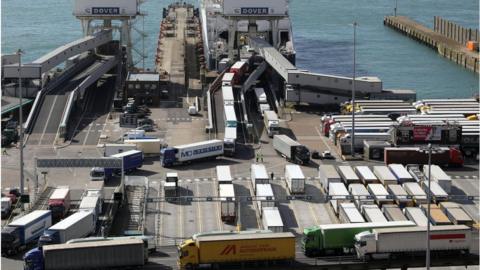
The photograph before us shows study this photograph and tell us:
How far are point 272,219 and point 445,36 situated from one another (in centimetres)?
6923

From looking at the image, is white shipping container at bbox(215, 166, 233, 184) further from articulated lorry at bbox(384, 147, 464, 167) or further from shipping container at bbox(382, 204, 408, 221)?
articulated lorry at bbox(384, 147, 464, 167)

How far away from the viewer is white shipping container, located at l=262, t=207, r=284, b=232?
41.4 metres

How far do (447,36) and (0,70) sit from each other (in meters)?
55.5

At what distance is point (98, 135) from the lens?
61.3 m

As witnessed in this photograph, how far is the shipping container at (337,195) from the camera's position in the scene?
1806 inches

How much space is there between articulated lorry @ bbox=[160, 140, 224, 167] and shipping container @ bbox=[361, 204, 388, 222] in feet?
44.0

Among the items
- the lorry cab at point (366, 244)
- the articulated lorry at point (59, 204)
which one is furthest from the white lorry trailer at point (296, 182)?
the lorry cab at point (366, 244)

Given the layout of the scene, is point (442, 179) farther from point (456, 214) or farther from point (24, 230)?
point (24, 230)

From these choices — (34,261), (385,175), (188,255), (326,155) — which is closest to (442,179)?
(385,175)

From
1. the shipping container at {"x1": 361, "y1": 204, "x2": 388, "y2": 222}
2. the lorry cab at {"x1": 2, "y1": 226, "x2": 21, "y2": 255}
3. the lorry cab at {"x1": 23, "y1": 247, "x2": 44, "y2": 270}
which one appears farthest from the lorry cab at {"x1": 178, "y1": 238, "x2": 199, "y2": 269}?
the shipping container at {"x1": 361, "y1": 204, "x2": 388, "y2": 222}

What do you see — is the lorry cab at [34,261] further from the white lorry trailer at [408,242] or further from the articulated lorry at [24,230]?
the white lorry trailer at [408,242]

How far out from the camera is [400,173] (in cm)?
4994

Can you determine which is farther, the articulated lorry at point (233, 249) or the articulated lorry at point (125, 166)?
the articulated lorry at point (125, 166)

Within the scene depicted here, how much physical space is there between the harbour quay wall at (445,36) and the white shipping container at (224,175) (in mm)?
45684
